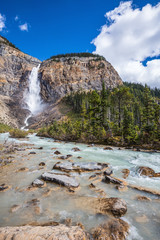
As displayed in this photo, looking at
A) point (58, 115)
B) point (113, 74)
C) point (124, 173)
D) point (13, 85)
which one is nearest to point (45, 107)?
point (58, 115)

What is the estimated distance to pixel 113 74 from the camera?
5015 inches

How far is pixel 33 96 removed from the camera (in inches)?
4289

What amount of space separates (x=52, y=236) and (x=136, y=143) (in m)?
20.5

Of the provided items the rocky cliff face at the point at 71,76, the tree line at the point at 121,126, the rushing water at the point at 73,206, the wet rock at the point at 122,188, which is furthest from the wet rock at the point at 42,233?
the rocky cliff face at the point at 71,76

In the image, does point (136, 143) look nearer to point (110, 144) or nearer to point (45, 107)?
point (110, 144)

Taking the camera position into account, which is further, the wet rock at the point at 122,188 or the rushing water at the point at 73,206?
the wet rock at the point at 122,188

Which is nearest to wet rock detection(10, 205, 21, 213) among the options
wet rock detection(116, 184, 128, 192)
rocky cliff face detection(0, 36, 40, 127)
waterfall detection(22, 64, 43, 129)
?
wet rock detection(116, 184, 128, 192)

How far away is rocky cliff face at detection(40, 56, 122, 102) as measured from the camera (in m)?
104

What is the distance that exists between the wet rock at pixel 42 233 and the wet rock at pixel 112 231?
0.49 metres

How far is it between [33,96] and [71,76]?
126ft

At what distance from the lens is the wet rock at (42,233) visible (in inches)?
104

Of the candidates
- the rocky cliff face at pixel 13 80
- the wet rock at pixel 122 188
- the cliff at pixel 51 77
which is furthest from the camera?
the cliff at pixel 51 77

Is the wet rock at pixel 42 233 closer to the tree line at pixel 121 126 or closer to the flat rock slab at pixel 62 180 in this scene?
the flat rock slab at pixel 62 180

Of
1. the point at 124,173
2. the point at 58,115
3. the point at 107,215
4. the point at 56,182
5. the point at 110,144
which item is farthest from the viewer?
the point at 58,115
